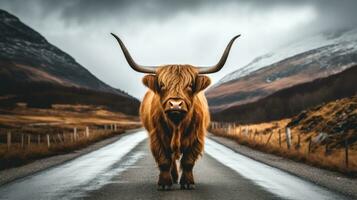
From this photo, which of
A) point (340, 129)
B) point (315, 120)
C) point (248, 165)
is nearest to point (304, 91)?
point (315, 120)

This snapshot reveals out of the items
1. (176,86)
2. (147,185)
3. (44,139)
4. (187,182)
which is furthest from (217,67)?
(44,139)

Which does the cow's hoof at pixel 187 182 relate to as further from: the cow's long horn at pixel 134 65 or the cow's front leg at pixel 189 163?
the cow's long horn at pixel 134 65

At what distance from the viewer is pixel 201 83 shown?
8.44 m

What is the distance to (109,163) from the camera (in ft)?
47.1

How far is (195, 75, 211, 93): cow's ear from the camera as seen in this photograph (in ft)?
27.6

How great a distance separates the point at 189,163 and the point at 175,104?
158 centimetres

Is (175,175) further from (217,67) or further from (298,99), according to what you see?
(298,99)

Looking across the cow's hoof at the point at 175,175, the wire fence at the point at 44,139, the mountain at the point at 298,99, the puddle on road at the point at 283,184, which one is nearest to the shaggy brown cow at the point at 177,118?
the cow's hoof at the point at 175,175

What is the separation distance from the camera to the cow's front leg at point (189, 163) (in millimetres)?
8906

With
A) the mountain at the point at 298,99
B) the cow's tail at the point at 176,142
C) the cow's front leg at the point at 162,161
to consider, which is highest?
the mountain at the point at 298,99

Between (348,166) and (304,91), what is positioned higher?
(304,91)

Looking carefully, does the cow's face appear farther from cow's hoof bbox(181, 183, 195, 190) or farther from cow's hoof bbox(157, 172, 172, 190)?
cow's hoof bbox(181, 183, 195, 190)

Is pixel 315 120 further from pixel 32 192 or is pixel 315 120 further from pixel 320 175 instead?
pixel 32 192

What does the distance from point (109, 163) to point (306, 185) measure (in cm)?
655
